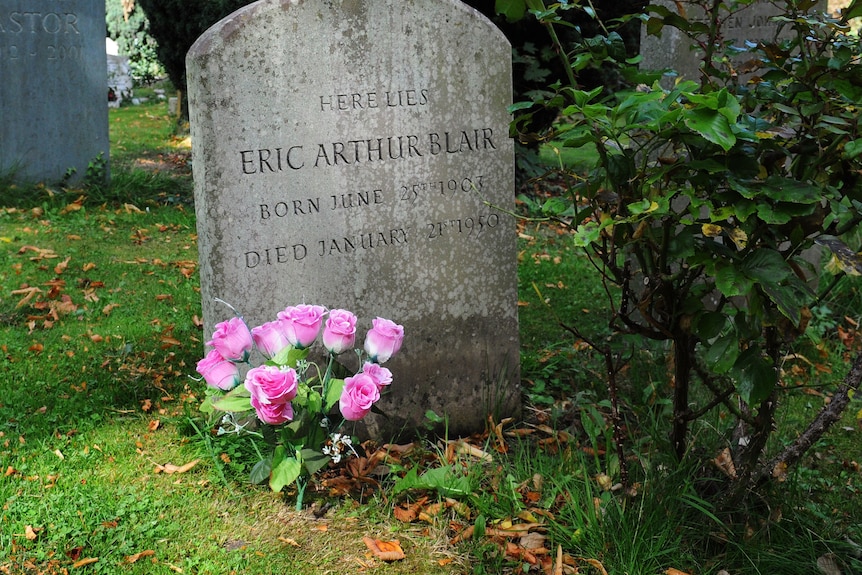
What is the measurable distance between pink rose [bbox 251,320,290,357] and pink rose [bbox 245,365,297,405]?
0.18 m

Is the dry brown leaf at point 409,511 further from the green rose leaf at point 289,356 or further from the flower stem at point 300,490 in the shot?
the green rose leaf at point 289,356

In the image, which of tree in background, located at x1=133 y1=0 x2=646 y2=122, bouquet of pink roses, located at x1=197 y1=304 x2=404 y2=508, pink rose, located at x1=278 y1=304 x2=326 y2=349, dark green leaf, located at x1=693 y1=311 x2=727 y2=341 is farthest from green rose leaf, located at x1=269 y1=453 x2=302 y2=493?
tree in background, located at x1=133 y1=0 x2=646 y2=122

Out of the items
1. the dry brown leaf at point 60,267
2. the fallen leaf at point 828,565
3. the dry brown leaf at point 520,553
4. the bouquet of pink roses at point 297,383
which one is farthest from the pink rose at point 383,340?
the dry brown leaf at point 60,267

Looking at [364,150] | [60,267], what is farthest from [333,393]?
[60,267]

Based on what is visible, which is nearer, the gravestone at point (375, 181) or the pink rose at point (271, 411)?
the pink rose at point (271, 411)

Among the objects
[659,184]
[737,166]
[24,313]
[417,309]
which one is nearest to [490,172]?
[417,309]

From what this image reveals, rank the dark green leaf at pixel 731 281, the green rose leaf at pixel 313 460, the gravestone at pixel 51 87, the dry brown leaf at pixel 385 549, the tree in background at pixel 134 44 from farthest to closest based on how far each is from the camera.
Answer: the tree in background at pixel 134 44 < the gravestone at pixel 51 87 < the green rose leaf at pixel 313 460 < the dry brown leaf at pixel 385 549 < the dark green leaf at pixel 731 281

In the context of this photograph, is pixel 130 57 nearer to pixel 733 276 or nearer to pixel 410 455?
pixel 410 455

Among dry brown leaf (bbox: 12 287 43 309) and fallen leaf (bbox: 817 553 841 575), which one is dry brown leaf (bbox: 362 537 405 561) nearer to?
fallen leaf (bbox: 817 553 841 575)

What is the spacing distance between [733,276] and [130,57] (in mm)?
17458

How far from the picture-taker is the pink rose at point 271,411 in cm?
276

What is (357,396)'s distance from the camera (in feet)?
9.44

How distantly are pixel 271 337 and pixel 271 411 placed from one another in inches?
11.0

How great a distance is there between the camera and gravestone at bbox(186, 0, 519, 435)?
303cm
